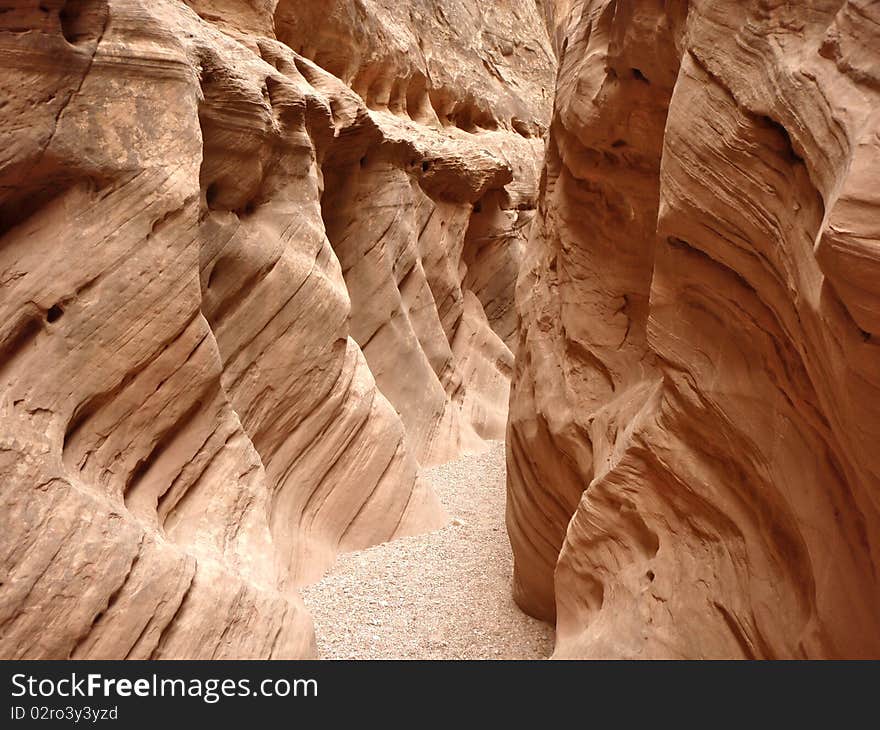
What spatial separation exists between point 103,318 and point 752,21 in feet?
12.4

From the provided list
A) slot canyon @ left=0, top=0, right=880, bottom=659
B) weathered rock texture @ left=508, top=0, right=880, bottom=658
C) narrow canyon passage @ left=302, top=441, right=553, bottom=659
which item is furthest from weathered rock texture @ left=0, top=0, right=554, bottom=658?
weathered rock texture @ left=508, top=0, right=880, bottom=658

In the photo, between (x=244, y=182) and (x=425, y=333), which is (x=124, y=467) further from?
(x=425, y=333)

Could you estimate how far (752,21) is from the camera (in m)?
3.04

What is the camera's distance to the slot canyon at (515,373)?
2912mm

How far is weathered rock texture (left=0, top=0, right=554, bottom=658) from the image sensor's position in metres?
4.04

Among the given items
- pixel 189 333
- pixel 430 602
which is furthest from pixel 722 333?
pixel 430 602

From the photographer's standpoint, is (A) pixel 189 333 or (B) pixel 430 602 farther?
(B) pixel 430 602

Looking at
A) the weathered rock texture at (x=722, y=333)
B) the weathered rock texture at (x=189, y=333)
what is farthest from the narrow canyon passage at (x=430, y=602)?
the weathered rock texture at (x=722, y=333)

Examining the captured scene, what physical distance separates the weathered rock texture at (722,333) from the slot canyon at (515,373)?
0.05ft

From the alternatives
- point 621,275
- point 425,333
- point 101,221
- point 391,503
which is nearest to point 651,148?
point 621,275

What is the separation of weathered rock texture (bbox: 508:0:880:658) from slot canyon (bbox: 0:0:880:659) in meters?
0.02

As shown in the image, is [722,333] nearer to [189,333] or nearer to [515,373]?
[515,373]

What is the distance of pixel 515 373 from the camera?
21.5 ft

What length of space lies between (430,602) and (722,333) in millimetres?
3645
